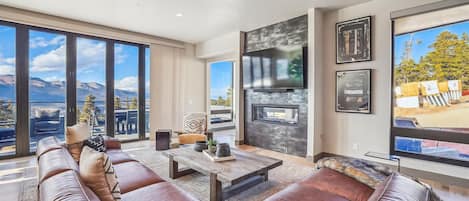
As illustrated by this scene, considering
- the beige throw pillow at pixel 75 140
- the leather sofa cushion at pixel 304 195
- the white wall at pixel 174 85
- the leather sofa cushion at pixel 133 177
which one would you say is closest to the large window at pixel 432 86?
the leather sofa cushion at pixel 304 195

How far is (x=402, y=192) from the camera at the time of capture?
126 centimetres

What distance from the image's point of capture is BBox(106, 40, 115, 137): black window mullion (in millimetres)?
5504

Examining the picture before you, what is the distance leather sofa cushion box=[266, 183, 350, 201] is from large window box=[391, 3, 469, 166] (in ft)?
8.03

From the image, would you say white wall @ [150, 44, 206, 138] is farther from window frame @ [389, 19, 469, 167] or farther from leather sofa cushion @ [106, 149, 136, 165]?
window frame @ [389, 19, 469, 167]

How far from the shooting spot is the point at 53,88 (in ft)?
15.9

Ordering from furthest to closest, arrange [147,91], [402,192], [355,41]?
[147,91] → [355,41] → [402,192]

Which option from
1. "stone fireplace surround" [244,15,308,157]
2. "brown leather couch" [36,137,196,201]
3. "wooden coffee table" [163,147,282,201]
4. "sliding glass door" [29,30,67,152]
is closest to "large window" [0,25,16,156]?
"sliding glass door" [29,30,67,152]

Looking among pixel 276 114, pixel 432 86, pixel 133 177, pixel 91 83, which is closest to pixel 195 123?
pixel 276 114

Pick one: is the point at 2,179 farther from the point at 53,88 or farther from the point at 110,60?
the point at 110,60

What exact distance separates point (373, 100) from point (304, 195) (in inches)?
107

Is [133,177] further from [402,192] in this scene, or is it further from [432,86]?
[432,86]

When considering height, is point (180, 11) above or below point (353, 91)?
above

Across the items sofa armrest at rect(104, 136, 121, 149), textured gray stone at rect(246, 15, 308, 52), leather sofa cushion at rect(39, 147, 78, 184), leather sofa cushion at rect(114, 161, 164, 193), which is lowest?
leather sofa cushion at rect(114, 161, 164, 193)

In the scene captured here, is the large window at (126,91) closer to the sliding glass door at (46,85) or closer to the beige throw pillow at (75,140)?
the sliding glass door at (46,85)
